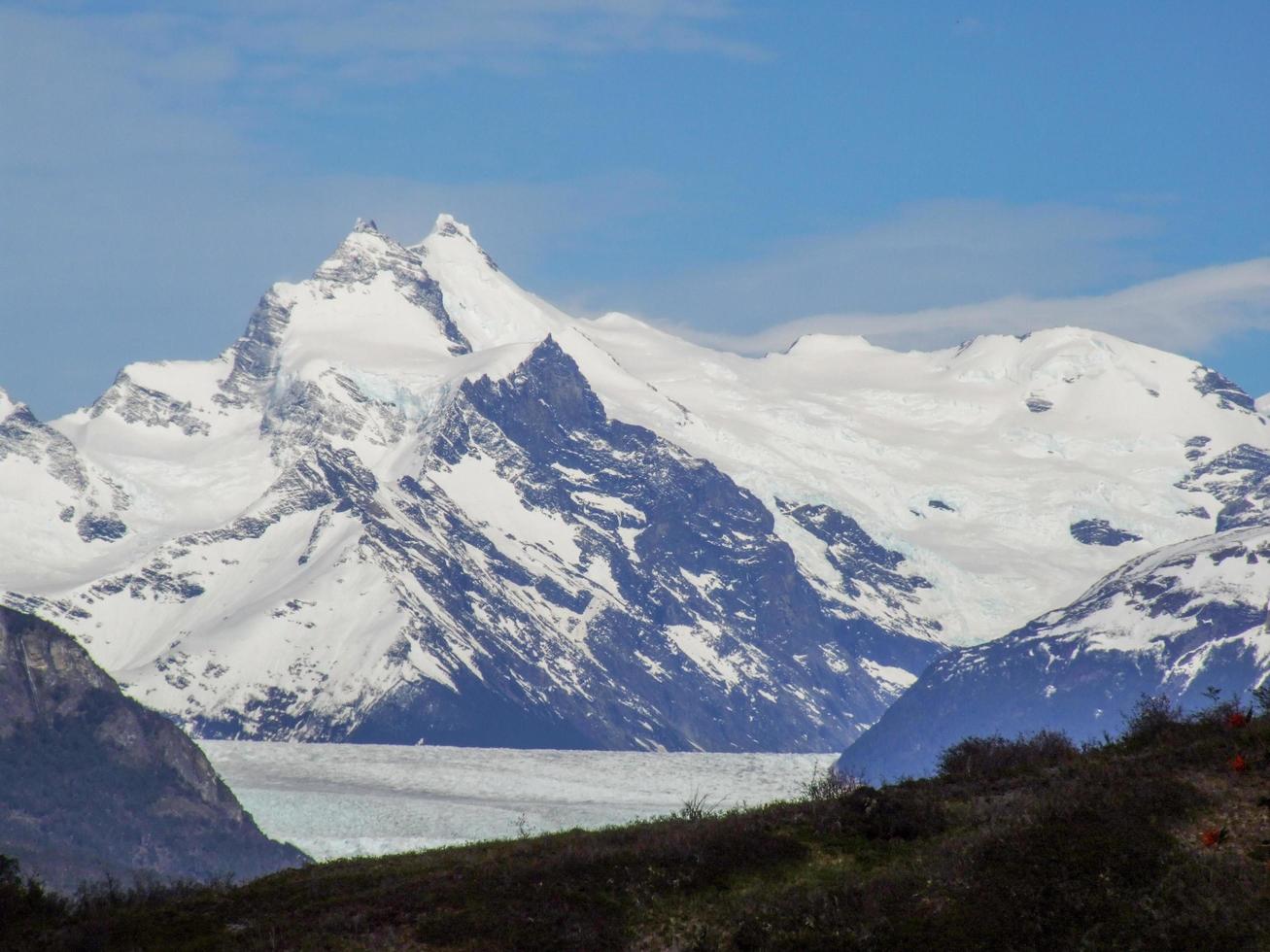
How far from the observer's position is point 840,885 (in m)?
36.0

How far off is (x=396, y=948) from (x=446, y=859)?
21.4 feet

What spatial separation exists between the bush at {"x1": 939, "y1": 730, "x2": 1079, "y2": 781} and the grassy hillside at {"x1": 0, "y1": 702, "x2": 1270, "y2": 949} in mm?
2473

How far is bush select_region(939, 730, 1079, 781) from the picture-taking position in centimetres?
4422

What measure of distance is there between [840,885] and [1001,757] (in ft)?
35.3

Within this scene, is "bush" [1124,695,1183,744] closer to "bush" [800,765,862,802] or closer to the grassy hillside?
the grassy hillside

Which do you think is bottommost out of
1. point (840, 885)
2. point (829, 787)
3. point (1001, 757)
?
point (840, 885)

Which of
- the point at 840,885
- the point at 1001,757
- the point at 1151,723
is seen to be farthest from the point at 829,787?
the point at 1151,723


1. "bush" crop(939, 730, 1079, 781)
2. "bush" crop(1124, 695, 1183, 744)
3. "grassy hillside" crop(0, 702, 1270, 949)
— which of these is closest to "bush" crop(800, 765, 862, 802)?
"grassy hillside" crop(0, 702, 1270, 949)

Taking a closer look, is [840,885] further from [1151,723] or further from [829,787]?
[1151,723]

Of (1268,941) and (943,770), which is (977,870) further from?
(943,770)

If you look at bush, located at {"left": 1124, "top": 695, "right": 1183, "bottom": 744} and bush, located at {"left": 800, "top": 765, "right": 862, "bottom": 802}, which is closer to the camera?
bush, located at {"left": 800, "top": 765, "right": 862, "bottom": 802}

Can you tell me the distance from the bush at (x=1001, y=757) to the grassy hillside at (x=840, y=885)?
2473 millimetres

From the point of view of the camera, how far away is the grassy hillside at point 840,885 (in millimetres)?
33969

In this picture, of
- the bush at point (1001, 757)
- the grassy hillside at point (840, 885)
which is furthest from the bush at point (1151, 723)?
the grassy hillside at point (840, 885)
